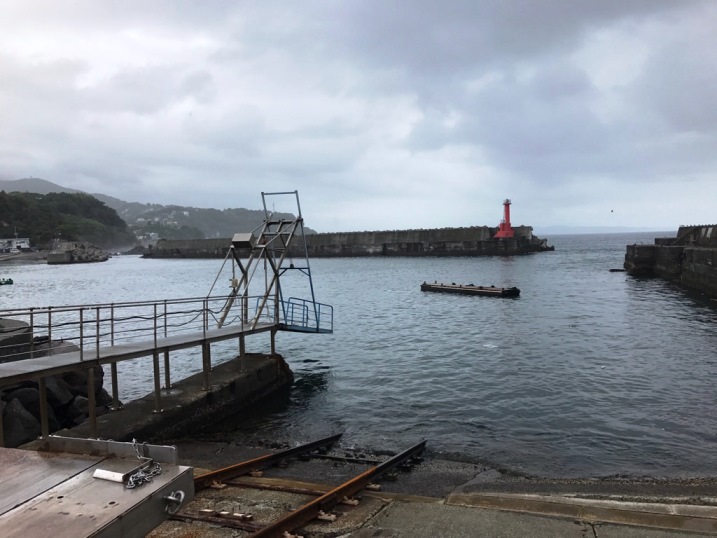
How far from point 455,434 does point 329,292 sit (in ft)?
123

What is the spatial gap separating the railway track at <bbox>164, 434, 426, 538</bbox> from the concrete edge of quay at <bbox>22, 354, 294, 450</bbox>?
3308 mm

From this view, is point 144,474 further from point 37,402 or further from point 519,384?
point 519,384

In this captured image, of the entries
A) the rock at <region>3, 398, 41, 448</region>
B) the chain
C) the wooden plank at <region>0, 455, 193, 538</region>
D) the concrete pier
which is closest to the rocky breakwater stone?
the rock at <region>3, 398, 41, 448</region>

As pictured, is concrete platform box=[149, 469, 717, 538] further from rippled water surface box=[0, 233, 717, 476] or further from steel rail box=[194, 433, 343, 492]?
rippled water surface box=[0, 233, 717, 476]

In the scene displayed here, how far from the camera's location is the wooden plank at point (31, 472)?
363 centimetres

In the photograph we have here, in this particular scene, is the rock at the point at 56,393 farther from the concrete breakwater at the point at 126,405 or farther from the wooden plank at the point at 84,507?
the wooden plank at the point at 84,507

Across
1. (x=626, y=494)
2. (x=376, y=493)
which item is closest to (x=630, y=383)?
(x=626, y=494)

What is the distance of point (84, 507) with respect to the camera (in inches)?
133

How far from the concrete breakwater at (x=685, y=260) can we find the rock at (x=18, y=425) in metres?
39.8

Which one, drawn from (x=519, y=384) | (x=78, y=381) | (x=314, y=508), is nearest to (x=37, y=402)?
(x=78, y=381)

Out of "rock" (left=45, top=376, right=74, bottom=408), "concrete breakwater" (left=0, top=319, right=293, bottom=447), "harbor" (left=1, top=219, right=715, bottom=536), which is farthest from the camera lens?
"rock" (left=45, top=376, right=74, bottom=408)

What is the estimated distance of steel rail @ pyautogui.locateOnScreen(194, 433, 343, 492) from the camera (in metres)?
7.32

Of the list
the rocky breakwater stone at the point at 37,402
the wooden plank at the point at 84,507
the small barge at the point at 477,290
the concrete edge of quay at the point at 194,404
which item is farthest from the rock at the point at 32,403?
the small barge at the point at 477,290

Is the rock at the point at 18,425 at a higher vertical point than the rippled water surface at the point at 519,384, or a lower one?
higher
